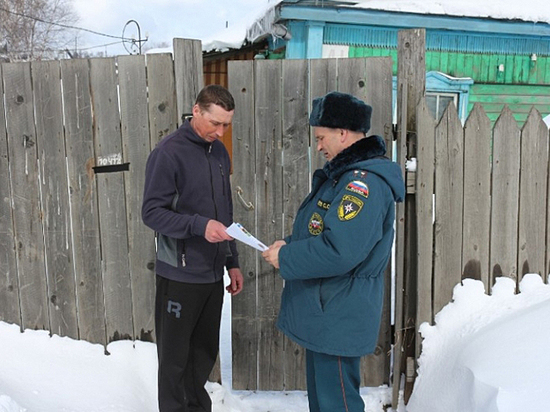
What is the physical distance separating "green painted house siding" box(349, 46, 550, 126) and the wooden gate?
5418mm

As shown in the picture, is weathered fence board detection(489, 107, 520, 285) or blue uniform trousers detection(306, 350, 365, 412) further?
weathered fence board detection(489, 107, 520, 285)

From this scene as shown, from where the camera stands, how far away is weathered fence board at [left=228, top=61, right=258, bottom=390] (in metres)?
3.14

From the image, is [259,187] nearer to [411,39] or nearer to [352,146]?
[352,146]

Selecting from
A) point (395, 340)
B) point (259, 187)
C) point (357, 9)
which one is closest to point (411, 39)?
point (259, 187)

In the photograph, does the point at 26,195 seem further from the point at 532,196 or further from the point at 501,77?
the point at 501,77

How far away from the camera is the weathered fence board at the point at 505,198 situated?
10.2 feet

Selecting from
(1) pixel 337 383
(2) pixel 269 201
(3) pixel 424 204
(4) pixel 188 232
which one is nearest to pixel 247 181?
(2) pixel 269 201

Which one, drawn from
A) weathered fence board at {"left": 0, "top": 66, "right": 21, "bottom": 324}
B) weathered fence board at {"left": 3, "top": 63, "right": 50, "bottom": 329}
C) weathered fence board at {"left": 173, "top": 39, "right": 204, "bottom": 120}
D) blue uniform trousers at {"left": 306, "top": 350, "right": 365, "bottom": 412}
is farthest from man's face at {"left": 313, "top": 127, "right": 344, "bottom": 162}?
weathered fence board at {"left": 0, "top": 66, "right": 21, "bottom": 324}

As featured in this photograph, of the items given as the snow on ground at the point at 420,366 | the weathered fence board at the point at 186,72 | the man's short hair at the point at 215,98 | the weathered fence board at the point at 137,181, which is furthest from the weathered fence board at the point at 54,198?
the man's short hair at the point at 215,98

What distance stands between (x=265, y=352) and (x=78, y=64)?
221cm

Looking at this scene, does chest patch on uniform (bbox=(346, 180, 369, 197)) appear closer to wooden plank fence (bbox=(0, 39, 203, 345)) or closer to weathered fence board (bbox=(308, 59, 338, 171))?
weathered fence board (bbox=(308, 59, 338, 171))

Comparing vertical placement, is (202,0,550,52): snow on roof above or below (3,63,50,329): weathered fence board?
above

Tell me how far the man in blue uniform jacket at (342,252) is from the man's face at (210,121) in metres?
0.49

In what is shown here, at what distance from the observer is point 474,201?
3.15 meters
